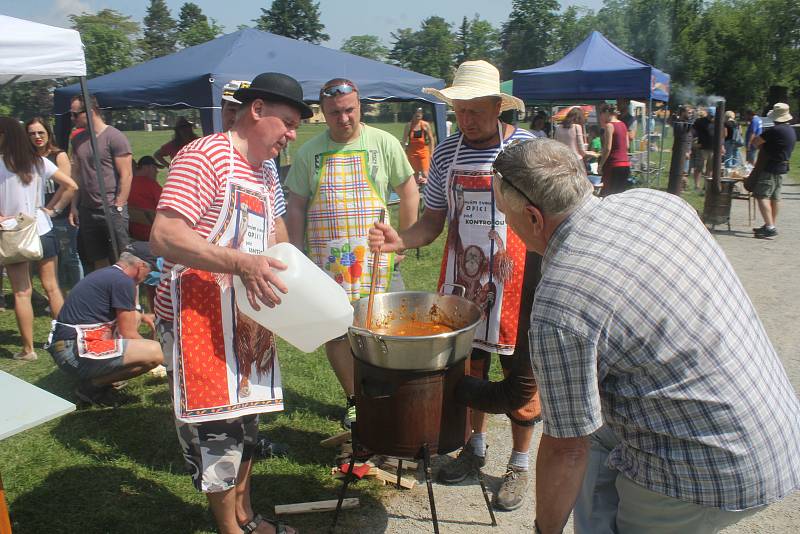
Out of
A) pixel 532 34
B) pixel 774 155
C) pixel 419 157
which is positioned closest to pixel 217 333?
pixel 774 155

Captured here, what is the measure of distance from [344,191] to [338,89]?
21.0 inches

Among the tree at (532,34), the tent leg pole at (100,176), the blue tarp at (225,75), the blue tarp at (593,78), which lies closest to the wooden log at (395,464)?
the tent leg pole at (100,176)

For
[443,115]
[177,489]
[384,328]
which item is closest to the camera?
[384,328]

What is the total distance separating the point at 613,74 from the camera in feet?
35.1

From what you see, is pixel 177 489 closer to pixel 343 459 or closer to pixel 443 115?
pixel 343 459

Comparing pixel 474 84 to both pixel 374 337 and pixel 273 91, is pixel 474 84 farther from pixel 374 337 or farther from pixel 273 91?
pixel 374 337

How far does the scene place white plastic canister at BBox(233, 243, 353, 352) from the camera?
210 centimetres

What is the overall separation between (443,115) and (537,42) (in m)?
80.7

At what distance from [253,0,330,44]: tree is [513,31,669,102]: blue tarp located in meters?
95.2

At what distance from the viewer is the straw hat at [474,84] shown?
279 centimetres

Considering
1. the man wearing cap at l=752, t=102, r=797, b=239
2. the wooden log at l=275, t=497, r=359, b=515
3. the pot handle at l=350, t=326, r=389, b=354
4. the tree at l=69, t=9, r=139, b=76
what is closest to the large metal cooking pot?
the pot handle at l=350, t=326, r=389, b=354

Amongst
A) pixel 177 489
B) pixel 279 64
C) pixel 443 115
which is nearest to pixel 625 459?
pixel 177 489

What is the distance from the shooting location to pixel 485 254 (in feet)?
9.52

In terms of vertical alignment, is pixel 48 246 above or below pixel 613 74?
below
